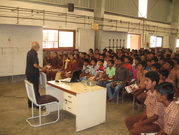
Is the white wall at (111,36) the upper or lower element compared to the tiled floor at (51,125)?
upper

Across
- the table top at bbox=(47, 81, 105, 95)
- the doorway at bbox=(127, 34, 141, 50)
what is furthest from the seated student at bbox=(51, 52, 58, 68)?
the doorway at bbox=(127, 34, 141, 50)

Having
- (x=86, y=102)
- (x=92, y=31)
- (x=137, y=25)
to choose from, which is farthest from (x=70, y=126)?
(x=137, y=25)

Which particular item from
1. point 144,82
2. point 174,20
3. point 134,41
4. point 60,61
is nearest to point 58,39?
point 60,61

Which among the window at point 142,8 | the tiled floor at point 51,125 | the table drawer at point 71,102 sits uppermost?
the window at point 142,8

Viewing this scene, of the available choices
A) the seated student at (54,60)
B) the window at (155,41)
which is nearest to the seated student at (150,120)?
the seated student at (54,60)

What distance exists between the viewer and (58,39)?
859cm

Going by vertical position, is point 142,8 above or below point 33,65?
above

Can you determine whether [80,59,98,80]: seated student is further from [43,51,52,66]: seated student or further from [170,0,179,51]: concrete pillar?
[170,0,179,51]: concrete pillar

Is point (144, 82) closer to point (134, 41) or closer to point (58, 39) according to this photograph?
point (58, 39)

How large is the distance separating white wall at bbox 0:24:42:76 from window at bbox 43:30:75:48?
0.63m

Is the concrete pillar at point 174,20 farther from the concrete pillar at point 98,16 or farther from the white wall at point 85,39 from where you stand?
the white wall at point 85,39

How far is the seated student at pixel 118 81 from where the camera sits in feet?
16.5

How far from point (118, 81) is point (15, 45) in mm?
4209

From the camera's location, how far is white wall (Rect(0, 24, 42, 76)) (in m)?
6.82
